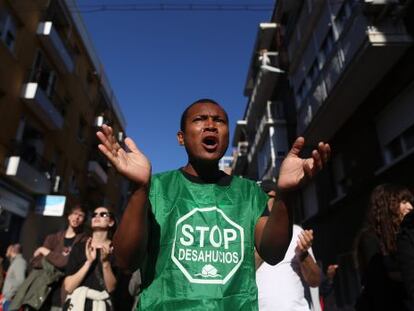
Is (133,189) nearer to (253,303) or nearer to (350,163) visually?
(253,303)

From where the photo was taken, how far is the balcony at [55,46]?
50.3 ft

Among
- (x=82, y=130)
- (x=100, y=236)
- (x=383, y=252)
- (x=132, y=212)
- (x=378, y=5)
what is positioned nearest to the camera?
(x=132, y=212)

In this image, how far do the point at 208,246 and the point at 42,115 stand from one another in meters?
16.0

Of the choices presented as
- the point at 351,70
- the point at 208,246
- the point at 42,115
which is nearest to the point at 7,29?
the point at 42,115

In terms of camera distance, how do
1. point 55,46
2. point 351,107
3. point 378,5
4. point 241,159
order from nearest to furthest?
point 378,5 → point 351,107 → point 55,46 → point 241,159

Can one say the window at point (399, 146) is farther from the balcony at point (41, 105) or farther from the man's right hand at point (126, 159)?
the balcony at point (41, 105)

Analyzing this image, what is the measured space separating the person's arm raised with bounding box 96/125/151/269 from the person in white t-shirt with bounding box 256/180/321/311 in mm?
1553

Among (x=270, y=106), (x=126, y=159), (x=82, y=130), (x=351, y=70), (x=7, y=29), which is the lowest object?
(x=126, y=159)

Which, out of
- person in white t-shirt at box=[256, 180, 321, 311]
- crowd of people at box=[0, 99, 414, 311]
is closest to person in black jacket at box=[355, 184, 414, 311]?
crowd of people at box=[0, 99, 414, 311]

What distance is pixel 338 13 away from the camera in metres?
10.3

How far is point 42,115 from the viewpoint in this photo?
15289 millimetres

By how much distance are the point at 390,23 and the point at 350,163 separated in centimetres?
427

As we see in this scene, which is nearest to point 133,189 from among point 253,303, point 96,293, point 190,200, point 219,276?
point 190,200

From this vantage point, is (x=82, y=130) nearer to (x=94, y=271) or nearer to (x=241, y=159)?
(x=241, y=159)
